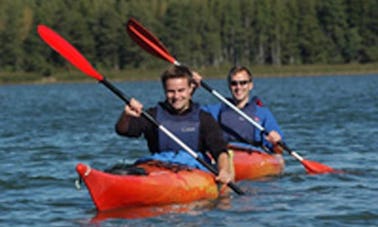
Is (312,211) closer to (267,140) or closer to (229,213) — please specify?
(229,213)

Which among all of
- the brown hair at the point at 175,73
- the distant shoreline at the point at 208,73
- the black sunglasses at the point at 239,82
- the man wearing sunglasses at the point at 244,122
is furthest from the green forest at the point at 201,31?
the brown hair at the point at 175,73

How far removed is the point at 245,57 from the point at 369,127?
72.2 meters

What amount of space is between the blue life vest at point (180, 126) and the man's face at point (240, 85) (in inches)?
78.6

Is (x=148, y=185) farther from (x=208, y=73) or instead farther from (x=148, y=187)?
(x=208, y=73)

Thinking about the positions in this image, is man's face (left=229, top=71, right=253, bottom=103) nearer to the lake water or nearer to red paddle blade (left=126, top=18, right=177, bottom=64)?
red paddle blade (left=126, top=18, right=177, bottom=64)

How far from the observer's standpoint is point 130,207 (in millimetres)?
9172

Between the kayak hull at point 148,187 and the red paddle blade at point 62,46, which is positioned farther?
the red paddle blade at point 62,46

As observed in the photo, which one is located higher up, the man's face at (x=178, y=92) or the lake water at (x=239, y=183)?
the man's face at (x=178, y=92)

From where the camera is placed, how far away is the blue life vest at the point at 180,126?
9.45 meters

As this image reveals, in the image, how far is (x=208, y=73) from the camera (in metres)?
81.0

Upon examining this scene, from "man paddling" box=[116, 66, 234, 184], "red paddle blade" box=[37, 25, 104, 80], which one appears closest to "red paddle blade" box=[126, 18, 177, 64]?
"red paddle blade" box=[37, 25, 104, 80]

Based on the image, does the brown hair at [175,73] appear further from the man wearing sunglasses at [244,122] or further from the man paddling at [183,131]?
the man wearing sunglasses at [244,122]

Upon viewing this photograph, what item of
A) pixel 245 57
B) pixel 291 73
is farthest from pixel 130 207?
pixel 245 57

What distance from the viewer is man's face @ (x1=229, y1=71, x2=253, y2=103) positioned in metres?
11.4
